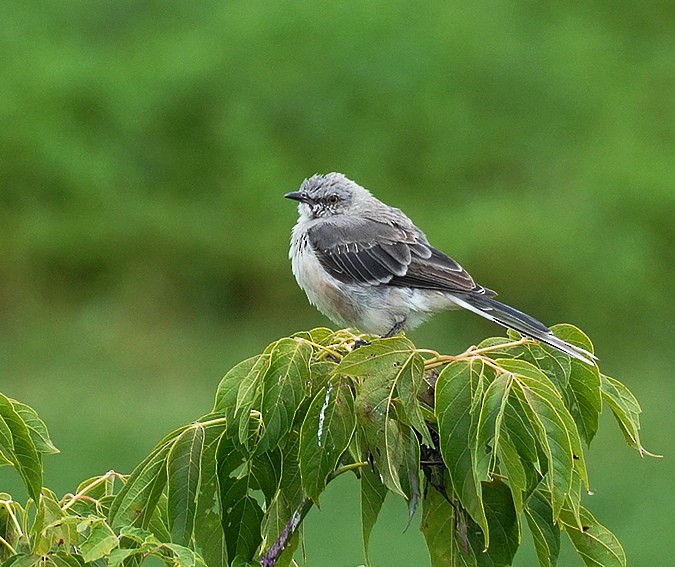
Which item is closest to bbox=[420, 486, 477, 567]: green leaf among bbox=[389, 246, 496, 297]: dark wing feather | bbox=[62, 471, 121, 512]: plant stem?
bbox=[62, 471, 121, 512]: plant stem

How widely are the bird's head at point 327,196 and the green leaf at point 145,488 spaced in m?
2.89

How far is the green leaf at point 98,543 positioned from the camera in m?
3.13

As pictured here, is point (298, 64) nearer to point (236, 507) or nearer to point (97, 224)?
point (97, 224)

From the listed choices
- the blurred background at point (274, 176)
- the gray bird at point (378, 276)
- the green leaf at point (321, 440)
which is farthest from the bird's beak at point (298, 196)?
the blurred background at point (274, 176)

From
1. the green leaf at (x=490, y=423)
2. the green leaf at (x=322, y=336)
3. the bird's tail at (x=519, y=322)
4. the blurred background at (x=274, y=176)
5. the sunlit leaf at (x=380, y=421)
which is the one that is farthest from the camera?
the blurred background at (x=274, y=176)

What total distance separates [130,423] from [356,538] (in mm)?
2427

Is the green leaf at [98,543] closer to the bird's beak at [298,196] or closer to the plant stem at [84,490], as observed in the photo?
the plant stem at [84,490]

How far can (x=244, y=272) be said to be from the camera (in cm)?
1312

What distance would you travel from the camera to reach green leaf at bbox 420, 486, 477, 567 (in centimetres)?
373

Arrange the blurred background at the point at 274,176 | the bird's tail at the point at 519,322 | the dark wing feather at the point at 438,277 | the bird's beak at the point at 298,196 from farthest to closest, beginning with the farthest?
the blurred background at the point at 274,176 → the bird's beak at the point at 298,196 → the dark wing feather at the point at 438,277 → the bird's tail at the point at 519,322

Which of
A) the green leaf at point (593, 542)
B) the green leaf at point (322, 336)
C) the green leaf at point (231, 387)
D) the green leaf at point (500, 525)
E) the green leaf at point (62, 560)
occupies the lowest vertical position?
the green leaf at point (593, 542)

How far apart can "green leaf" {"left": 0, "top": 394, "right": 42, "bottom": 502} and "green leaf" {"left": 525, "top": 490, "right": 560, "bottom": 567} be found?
Result: 46.3 inches

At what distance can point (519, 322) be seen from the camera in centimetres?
486

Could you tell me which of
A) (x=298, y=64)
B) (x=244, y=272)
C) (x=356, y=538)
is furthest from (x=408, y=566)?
(x=298, y=64)
